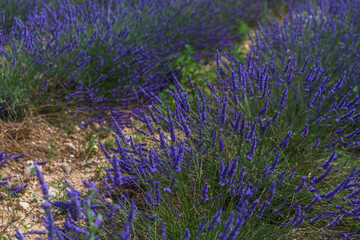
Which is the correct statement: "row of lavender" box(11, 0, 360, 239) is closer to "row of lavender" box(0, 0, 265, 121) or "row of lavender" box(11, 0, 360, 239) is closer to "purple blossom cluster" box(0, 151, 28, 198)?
"purple blossom cluster" box(0, 151, 28, 198)

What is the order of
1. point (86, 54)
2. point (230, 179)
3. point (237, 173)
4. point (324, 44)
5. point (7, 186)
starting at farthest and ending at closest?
point (324, 44), point (86, 54), point (7, 186), point (237, 173), point (230, 179)

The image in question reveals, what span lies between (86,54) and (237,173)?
1927mm

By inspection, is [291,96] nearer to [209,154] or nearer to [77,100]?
[209,154]

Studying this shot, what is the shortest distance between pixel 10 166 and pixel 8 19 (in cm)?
190

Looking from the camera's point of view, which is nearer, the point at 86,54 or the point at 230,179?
the point at 230,179

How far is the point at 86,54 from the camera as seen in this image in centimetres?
317

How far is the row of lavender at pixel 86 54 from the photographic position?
2842 millimetres

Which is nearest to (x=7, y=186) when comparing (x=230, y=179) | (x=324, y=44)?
(x=230, y=179)

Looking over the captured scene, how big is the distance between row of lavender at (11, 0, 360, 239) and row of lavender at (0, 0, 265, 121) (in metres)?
0.86

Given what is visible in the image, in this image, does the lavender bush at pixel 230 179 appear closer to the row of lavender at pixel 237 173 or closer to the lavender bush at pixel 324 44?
the row of lavender at pixel 237 173

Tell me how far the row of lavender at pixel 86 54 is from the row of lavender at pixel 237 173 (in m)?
0.86

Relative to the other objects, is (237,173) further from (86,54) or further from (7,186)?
(86,54)

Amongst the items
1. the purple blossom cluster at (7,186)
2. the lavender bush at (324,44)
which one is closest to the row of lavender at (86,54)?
the purple blossom cluster at (7,186)

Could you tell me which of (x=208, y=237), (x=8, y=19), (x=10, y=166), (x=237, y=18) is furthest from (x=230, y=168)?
(x=237, y=18)
